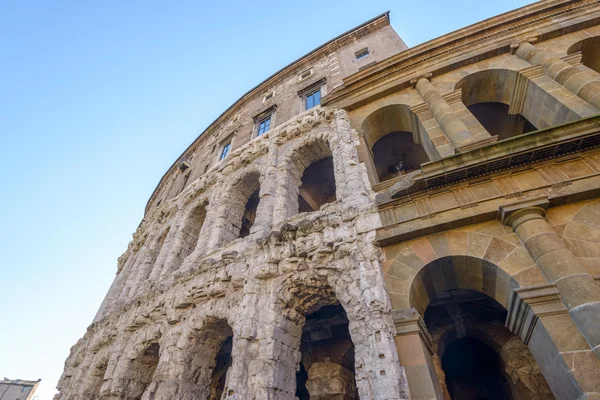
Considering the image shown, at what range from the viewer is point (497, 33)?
8.61 metres

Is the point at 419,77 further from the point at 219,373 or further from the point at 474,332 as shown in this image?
the point at 219,373

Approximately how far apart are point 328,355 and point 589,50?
11.2 meters

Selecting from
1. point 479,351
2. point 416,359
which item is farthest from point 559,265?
point 479,351

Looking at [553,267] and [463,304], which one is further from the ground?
[463,304]

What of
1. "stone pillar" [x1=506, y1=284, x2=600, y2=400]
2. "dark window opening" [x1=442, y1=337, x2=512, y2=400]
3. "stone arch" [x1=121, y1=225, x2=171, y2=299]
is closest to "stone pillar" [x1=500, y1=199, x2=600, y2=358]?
"stone pillar" [x1=506, y1=284, x2=600, y2=400]

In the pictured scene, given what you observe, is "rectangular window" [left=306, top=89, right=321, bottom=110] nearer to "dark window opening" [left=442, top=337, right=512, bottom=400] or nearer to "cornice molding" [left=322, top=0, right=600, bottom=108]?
"cornice molding" [left=322, top=0, right=600, bottom=108]

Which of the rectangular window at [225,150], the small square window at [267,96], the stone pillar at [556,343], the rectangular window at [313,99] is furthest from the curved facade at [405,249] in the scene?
the small square window at [267,96]

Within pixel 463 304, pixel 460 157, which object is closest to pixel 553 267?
pixel 460 157

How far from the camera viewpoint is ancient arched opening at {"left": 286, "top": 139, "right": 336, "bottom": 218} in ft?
28.2

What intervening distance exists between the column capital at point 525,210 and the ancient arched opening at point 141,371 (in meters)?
8.72

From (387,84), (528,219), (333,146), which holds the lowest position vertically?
(528,219)

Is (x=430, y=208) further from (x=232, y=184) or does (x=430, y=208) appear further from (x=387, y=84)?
(x=232, y=184)

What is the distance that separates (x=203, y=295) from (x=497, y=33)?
11177mm

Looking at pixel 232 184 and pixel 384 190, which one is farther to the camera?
pixel 232 184
